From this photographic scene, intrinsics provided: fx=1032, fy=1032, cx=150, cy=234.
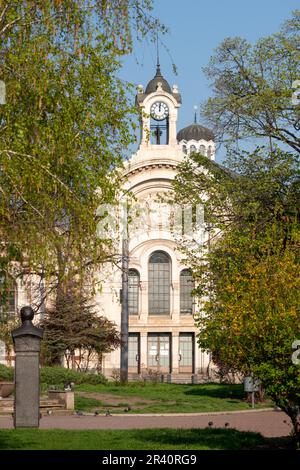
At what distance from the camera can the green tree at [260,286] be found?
16.4m

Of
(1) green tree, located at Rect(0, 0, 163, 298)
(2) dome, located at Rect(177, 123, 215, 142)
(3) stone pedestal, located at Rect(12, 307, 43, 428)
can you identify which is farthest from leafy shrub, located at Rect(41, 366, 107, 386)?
(2) dome, located at Rect(177, 123, 215, 142)

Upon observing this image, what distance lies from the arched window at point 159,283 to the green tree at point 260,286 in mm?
34067

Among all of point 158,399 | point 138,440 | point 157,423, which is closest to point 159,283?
point 158,399

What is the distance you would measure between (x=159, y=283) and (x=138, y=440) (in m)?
47.3

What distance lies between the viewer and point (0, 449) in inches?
607

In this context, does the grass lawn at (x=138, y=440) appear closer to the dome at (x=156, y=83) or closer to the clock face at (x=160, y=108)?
the clock face at (x=160, y=108)

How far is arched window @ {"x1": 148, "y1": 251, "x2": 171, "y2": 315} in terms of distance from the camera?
6450 centimetres

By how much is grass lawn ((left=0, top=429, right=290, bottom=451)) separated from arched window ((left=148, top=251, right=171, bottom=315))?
44.4 m

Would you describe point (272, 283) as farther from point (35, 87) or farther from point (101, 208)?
point (35, 87)

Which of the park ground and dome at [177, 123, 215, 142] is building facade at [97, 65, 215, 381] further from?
dome at [177, 123, 215, 142]

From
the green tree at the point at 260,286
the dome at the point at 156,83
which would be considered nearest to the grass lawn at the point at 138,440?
the green tree at the point at 260,286

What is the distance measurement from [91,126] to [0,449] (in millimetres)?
4993
